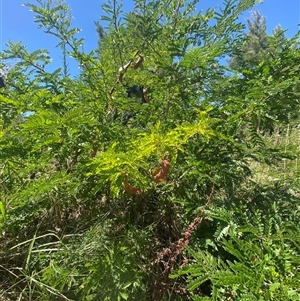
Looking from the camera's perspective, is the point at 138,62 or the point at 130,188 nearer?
the point at 130,188

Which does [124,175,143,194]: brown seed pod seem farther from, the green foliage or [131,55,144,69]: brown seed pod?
[131,55,144,69]: brown seed pod

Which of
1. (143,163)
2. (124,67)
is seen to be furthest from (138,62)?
(143,163)

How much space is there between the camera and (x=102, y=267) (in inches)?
48.3

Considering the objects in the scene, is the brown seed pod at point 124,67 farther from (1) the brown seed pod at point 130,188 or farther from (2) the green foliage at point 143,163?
(1) the brown seed pod at point 130,188

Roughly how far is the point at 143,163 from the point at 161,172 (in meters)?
0.07

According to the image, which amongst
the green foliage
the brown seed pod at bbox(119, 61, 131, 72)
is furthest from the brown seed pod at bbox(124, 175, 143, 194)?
the brown seed pod at bbox(119, 61, 131, 72)

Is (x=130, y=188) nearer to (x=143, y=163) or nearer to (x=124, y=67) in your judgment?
(x=143, y=163)

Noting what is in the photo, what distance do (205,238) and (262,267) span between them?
1.50 ft

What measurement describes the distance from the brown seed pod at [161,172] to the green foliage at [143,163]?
31 mm

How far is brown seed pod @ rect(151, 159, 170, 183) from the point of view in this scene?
129 cm

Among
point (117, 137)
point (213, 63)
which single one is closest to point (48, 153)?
point (117, 137)

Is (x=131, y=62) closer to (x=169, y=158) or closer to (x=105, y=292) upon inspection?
(x=169, y=158)

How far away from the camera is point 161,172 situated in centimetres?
131

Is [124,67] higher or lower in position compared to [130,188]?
higher
